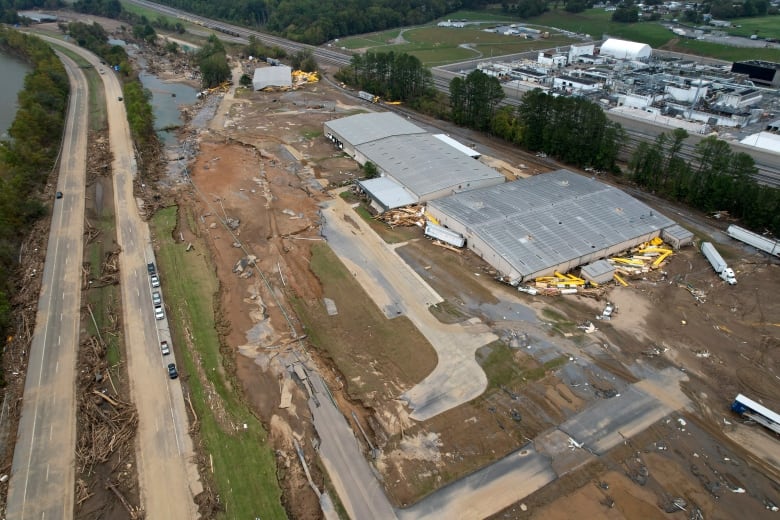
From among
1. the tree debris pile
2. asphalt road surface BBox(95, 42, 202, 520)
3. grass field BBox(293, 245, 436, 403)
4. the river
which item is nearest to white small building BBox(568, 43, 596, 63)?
grass field BBox(293, 245, 436, 403)

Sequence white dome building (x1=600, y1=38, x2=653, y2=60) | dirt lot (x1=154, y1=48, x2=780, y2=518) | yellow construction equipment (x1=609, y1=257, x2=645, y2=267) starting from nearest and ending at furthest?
dirt lot (x1=154, y1=48, x2=780, y2=518) → yellow construction equipment (x1=609, y1=257, x2=645, y2=267) → white dome building (x1=600, y1=38, x2=653, y2=60)

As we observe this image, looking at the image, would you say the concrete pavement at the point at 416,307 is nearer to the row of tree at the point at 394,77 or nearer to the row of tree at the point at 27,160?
the row of tree at the point at 27,160

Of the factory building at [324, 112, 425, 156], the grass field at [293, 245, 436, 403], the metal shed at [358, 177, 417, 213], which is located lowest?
the grass field at [293, 245, 436, 403]

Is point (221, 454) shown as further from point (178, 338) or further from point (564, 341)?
point (564, 341)

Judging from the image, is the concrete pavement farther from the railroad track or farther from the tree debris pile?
the railroad track

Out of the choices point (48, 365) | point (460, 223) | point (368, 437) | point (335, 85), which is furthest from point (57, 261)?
point (335, 85)
